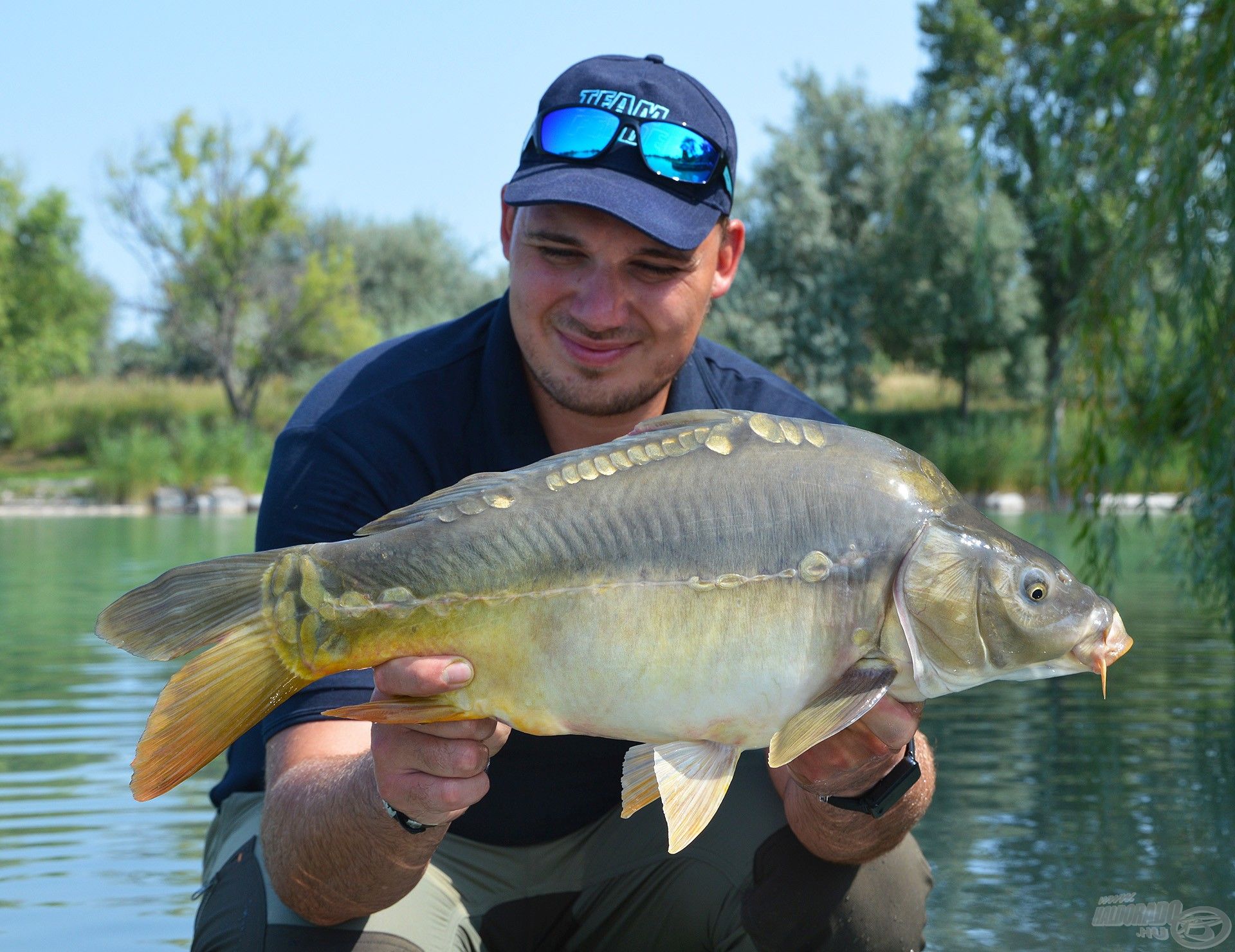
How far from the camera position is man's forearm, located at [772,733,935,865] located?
8.85 feet

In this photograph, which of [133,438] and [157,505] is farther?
[133,438]

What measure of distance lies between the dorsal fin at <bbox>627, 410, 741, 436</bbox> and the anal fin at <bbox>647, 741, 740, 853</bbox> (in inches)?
21.0

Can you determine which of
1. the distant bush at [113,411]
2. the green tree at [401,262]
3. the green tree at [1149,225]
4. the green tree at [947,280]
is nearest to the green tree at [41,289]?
the distant bush at [113,411]

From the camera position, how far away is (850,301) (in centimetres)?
3209

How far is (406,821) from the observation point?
2.31 m

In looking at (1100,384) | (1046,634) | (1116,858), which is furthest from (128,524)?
(1046,634)

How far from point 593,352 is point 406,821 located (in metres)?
1.16

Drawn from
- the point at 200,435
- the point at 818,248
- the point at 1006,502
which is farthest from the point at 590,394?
the point at 818,248

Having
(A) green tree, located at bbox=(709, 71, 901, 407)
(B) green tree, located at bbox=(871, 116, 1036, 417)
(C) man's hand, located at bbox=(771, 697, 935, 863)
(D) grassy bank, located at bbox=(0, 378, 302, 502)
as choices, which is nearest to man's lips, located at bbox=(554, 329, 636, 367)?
(C) man's hand, located at bbox=(771, 697, 935, 863)

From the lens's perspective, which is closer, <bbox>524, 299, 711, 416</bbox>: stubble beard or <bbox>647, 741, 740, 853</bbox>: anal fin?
<bbox>647, 741, 740, 853</bbox>: anal fin

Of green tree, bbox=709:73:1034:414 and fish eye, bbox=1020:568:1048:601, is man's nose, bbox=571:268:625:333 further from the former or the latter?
green tree, bbox=709:73:1034:414

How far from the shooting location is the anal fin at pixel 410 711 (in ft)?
6.70

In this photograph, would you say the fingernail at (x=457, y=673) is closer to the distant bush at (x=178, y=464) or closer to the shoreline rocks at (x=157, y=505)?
the shoreline rocks at (x=157, y=505)

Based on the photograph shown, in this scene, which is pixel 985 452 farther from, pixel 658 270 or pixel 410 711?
pixel 410 711
